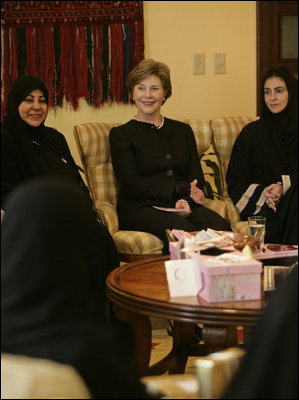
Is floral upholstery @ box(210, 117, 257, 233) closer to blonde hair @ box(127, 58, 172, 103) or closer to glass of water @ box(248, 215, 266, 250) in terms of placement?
blonde hair @ box(127, 58, 172, 103)

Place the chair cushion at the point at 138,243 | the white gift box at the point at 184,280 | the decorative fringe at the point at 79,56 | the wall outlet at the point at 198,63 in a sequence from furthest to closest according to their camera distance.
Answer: the wall outlet at the point at 198,63 → the decorative fringe at the point at 79,56 → the chair cushion at the point at 138,243 → the white gift box at the point at 184,280

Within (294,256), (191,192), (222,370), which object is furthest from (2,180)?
(222,370)

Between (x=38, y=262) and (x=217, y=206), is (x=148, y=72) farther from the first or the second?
(x=38, y=262)

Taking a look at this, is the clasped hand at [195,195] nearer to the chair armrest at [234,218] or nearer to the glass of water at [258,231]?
the chair armrest at [234,218]

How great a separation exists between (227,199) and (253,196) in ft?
0.90

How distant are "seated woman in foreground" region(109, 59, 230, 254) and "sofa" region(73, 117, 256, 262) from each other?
0.26 ft

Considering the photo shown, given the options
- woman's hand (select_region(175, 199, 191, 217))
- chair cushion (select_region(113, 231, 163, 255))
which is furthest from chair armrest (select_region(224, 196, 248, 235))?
chair cushion (select_region(113, 231, 163, 255))

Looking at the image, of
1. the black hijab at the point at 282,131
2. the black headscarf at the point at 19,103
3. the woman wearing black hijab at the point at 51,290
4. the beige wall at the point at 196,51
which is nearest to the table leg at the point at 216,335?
the woman wearing black hijab at the point at 51,290

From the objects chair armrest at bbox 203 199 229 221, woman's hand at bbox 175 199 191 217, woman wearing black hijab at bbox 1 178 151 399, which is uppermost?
woman wearing black hijab at bbox 1 178 151 399

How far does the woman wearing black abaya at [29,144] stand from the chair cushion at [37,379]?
2.14m

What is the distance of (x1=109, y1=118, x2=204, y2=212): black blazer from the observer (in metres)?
4.05

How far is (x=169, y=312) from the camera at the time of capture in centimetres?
240

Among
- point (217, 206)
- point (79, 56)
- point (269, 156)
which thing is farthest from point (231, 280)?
point (79, 56)

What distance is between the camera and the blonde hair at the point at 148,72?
421cm
